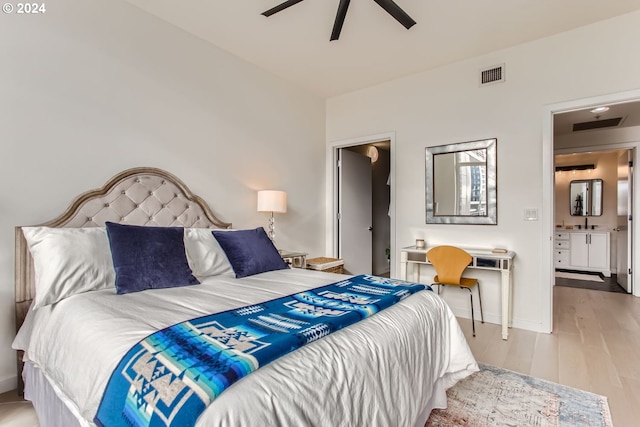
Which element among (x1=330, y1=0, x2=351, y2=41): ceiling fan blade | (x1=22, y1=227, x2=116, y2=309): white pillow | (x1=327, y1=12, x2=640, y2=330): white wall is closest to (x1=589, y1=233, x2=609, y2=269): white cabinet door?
(x1=327, y1=12, x2=640, y2=330): white wall

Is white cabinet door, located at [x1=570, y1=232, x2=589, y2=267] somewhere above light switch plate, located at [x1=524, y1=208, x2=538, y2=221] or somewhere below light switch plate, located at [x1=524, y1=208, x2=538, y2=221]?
below

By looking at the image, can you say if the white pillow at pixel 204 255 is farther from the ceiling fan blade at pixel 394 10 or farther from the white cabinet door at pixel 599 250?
the white cabinet door at pixel 599 250

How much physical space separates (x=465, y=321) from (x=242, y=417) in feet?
10.6

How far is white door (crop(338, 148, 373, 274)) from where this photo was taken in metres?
4.68

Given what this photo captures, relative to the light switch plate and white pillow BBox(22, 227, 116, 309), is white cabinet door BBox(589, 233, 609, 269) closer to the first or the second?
the light switch plate

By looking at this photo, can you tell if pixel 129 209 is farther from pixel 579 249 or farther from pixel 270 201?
pixel 579 249

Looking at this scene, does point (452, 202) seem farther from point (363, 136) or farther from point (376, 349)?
point (376, 349)

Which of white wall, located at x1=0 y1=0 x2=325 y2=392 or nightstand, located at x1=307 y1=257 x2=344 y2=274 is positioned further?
nightstand, located at x1=307 y1=257 x2=344 y2=274

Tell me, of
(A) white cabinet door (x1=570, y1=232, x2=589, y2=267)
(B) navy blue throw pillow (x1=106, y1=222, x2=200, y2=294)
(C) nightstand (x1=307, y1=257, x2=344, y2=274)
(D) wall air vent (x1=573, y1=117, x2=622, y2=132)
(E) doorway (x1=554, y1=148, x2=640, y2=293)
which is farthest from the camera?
(A) white cabinet door (x1=570, y1=232, x2=589, y2=267)

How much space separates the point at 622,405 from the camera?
194cm

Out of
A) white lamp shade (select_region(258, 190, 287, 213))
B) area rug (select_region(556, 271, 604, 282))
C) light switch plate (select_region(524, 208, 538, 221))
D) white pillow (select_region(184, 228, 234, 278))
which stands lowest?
area rug (select_region(556, 271, 604, 282))

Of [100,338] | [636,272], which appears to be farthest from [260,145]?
[636,272]

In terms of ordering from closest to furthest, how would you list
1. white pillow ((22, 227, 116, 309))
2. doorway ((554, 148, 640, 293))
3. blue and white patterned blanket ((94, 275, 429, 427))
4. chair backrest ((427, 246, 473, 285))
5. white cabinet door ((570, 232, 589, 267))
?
1. blue and white patterned blanket ((94, 275, 429, 427))
2. white pillow ((22, 227, 116, 309))
3. chair backrest ((427, 246, 473, 285))
4. doorway ((554, 148, 640, 293))
5. white cabinet door ((570, 232, 589, 267))

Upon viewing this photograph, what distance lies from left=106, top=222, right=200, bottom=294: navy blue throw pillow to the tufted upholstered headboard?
41 centimetres
